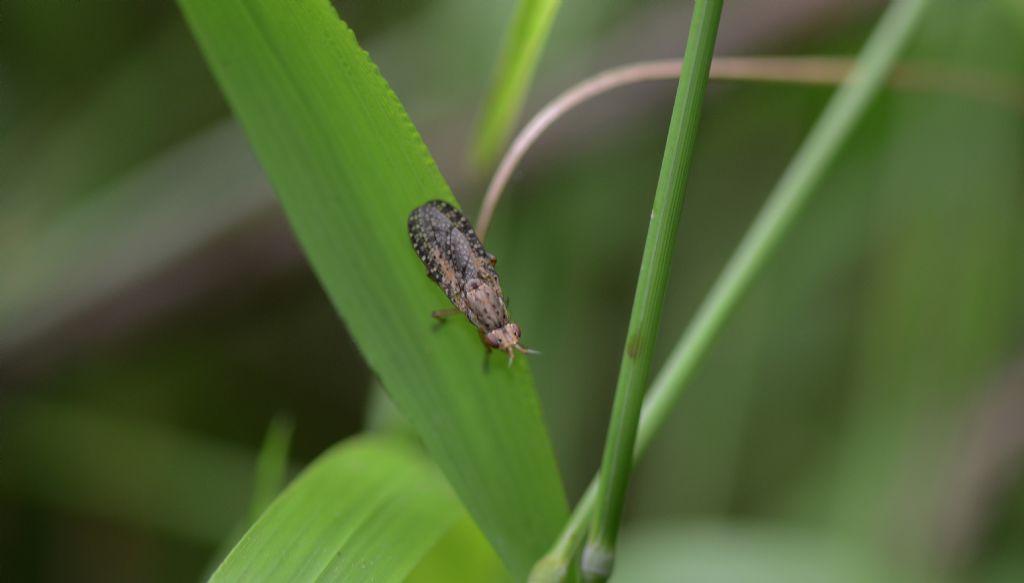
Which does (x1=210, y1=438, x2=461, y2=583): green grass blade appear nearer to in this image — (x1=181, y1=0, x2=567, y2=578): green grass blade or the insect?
(x1=181, y1=0, x2=567, y2=578): green grass blade

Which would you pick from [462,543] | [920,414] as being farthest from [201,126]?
[920,414]

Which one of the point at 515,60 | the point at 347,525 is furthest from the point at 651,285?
the point at 515,60

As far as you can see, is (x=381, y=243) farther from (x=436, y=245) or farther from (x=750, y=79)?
(x=750, y=79)

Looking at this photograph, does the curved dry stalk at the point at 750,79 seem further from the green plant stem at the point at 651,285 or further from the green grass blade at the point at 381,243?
the green plant stem at the point at 651,285

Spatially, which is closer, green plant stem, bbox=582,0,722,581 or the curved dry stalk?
green plant stem, bbox=582,0,722,581

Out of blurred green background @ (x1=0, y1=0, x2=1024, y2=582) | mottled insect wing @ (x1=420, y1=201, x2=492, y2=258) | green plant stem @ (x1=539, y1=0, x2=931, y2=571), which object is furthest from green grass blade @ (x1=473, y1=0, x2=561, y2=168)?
blurred green background @ (x1=0, y1=0, x2=1024, y2=582)
